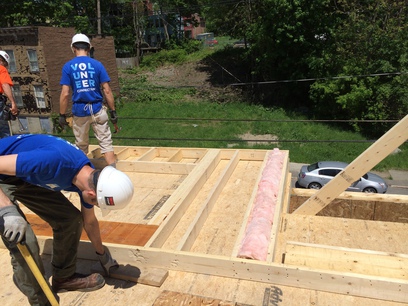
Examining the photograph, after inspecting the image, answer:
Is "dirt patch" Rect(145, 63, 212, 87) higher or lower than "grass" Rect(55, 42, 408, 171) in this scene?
higher

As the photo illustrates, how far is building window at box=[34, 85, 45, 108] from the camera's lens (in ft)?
74.0

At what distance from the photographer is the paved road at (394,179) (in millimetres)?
14586

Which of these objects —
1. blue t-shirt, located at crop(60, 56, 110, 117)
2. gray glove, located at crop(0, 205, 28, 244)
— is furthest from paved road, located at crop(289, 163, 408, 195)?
gray glove, located at crop(0, 205, 28, 244)

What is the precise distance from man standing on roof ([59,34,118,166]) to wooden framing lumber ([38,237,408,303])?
2.14 m

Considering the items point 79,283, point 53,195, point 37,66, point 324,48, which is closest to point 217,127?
point 324,48

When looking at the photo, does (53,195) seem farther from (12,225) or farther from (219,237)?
(219,237)

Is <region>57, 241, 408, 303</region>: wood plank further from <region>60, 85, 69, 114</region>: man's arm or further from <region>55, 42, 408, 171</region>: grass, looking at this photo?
<region>55, 42, 408, 171</region>: grass

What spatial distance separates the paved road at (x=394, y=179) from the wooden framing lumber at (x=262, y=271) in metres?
12.1

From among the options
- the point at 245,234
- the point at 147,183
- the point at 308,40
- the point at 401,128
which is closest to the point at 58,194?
the point at 245,234

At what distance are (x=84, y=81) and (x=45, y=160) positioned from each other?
279cm

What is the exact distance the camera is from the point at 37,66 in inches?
860

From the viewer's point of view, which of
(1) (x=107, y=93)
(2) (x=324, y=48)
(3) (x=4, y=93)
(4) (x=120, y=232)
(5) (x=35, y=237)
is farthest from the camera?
(2) (x=324, y=48)

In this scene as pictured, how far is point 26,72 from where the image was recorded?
2236 centimetres

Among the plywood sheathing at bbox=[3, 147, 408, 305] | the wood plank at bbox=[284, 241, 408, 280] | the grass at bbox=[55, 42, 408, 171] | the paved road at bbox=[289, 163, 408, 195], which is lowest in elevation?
the paved road at bbox=[289, 163, 408, 195]
